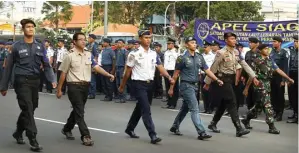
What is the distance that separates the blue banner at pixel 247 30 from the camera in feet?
47.6

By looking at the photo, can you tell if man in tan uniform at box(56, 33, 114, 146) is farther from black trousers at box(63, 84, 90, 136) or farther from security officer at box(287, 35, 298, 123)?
security officer at box(287, 35, 298, 123)

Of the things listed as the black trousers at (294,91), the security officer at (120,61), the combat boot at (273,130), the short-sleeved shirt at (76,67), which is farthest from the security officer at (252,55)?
the security officer at (120,61)

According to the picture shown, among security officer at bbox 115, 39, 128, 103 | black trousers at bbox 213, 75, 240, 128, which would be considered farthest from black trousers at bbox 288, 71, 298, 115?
security officer at bbox 115, 39, 128, 103

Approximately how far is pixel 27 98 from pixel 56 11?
47.3 m

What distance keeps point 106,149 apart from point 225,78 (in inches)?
104

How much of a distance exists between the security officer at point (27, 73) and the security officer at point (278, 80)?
5.61 meters

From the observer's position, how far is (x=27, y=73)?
7.37 meters

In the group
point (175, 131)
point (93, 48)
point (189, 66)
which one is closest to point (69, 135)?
point (175, 131)

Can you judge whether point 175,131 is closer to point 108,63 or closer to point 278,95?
point 278,95

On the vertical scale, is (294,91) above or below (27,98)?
below

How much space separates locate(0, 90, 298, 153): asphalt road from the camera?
297 inches

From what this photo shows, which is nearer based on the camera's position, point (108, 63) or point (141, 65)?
point (141, 65)

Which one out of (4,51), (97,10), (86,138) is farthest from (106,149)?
(97,10)

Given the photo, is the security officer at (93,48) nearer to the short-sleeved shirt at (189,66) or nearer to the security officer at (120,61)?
the security officer at (120,61)
